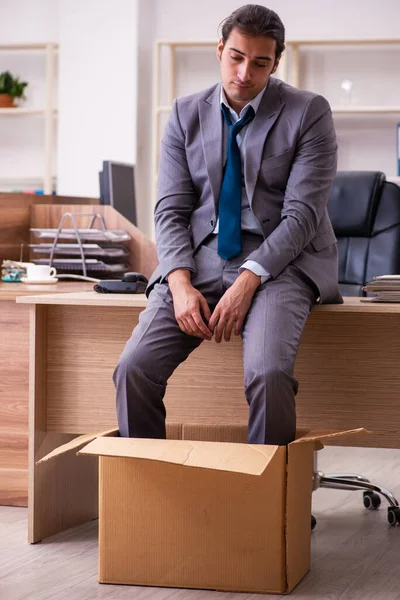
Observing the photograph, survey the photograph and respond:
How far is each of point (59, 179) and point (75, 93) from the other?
0.55 meters

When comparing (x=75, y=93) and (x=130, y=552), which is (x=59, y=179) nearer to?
(x=75, y=93)

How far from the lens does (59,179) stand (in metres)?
5.95

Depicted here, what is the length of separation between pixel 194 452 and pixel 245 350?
0.29 m

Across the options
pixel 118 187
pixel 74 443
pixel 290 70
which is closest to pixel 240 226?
pixel 74 443

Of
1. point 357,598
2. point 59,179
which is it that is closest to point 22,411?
point 357,598

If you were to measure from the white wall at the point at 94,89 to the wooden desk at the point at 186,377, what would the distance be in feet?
11.4

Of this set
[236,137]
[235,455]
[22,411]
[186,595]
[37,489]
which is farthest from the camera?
[22,411]

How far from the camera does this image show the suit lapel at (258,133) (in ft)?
7.18

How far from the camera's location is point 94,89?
5863 mm

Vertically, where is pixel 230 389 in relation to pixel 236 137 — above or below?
below

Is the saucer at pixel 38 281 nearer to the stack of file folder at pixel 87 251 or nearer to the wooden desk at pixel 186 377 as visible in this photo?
the stack of file folder at pixel 87 251

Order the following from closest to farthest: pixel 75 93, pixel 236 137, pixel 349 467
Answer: pixel 236 137, pixel 349 467, pixel 75 93

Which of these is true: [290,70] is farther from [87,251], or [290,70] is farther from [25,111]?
[87,251]

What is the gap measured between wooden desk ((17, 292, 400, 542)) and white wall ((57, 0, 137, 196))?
3.49 meters
